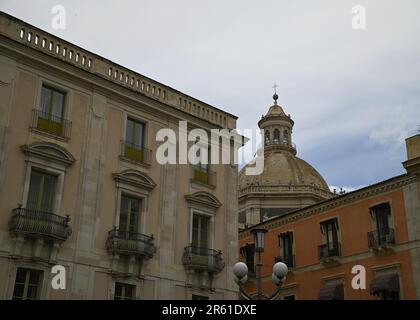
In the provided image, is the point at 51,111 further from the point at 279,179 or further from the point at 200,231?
the point at 279,179

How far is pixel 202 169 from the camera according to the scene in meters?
24.2

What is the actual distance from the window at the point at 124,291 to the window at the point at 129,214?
1.83 m

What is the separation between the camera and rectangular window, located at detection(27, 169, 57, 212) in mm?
18875

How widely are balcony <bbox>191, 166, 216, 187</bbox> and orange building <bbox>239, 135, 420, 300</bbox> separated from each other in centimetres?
949

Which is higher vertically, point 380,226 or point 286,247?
point 286,247

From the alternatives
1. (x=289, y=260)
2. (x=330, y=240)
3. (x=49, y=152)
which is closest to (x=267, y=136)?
(x=289, y=260)

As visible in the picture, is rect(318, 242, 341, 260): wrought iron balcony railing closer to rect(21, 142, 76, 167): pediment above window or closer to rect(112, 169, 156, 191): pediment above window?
A: rect(112, 169, 156, 191): pediment above window

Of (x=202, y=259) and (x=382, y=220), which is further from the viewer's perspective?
(x=382, y=220)

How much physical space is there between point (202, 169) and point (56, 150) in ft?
21.8

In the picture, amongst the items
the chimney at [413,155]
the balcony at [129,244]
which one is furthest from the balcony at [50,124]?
the chimney at [413,155]

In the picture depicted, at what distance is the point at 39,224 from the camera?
18.4 meters

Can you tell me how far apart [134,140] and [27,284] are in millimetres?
6799

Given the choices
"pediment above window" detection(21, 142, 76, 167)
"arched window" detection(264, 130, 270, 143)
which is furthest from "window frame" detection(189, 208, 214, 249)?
"arched window" detection(264, 130, 270, 143)
